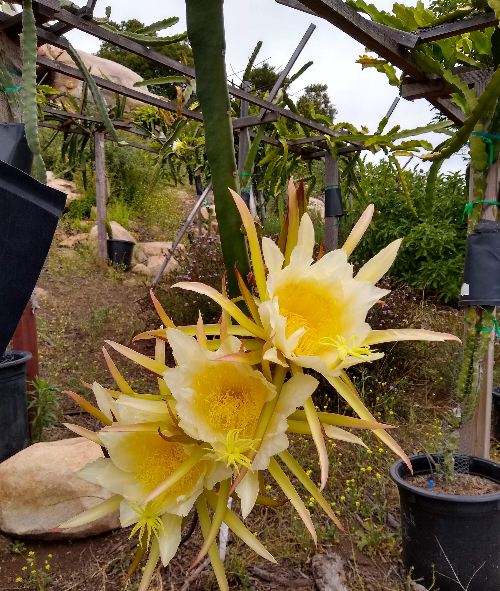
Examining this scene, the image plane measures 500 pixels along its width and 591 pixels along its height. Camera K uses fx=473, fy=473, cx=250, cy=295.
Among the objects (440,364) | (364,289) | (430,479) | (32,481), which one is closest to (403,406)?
(440,364)

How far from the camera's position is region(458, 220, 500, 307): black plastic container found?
1368 millimetres

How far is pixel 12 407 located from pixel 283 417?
244 centimetres

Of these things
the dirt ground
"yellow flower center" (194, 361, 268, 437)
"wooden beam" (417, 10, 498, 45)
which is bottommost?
the dirt ground

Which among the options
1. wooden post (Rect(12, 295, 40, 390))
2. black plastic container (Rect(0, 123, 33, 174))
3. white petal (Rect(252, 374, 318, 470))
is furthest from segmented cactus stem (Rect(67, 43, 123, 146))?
wooden post (Rect(12, 295, 40, 390))

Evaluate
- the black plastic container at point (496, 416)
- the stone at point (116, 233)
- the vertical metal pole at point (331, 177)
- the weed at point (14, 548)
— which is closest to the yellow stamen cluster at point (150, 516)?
the weed at point (14, 548)

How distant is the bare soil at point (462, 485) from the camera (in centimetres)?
156

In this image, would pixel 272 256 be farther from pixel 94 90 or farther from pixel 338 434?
pixel 94 90

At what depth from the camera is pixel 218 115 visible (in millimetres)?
354

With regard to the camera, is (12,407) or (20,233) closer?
(20,233)

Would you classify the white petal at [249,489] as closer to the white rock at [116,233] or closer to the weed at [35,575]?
the weed at [35,575]

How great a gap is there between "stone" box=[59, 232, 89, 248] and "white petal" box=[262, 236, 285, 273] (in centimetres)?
713

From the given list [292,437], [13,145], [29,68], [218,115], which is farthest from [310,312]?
[292,437]

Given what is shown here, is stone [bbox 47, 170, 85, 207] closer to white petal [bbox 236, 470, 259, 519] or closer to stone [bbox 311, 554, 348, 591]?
stone [bbox 311, 554, 348, 591]

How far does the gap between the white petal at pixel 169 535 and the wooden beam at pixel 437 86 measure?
5.53 ft
